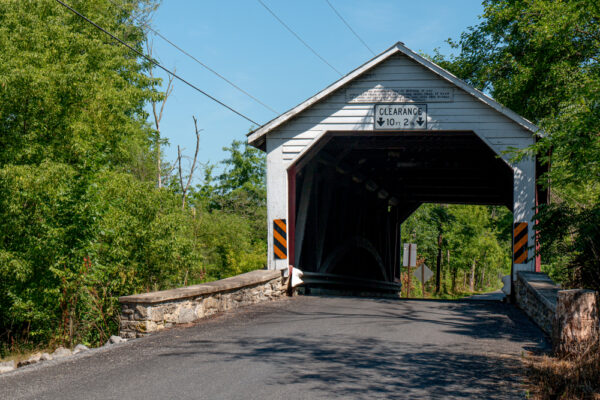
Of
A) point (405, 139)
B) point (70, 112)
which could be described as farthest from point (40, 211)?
point (405, 139)

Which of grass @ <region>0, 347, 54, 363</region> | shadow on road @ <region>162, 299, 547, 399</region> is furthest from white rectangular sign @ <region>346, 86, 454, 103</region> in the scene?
grass @ <region>0, 347, 54, 363</region>

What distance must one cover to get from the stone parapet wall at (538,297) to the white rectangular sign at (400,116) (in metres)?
3.82

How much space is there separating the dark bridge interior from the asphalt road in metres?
5.50

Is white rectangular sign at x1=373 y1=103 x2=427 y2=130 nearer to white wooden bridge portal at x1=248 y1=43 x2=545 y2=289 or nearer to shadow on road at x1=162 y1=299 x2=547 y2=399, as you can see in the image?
white wooden bridge portal at x1=248 y1=43 x2=545 y2=289

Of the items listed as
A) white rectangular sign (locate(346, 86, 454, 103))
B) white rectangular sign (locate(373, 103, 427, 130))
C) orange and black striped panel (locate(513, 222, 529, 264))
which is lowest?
orange and black striped panel (locate(513, 222, 529, 264))

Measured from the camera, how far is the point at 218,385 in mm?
5324

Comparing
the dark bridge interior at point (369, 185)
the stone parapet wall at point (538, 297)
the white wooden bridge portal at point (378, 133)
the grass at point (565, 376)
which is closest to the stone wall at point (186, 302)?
the white wooden bridge portal at point (378, 133)

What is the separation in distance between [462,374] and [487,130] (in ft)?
24.9

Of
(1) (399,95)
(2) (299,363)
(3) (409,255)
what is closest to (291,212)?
(1) (399,95)

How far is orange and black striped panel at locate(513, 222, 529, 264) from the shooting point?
1203cm

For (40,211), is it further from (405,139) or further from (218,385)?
(218,385)

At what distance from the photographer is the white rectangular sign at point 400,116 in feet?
41.7

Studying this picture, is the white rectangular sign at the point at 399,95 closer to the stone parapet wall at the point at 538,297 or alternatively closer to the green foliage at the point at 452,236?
the stone parapet wall at the point at 538,297

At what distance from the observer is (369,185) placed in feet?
68.6
